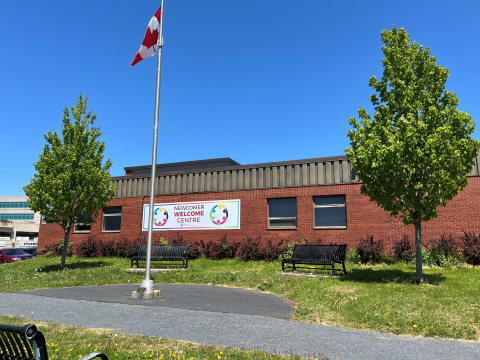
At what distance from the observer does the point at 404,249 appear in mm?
15594

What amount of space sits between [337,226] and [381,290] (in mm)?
8850

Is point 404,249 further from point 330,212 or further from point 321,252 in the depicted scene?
point 321,252

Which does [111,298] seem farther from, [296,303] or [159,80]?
[159,80]

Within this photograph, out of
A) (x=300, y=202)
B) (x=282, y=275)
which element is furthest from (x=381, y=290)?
(x=300, y=202)

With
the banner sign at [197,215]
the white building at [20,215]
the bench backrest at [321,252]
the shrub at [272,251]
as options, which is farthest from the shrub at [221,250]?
the white building at [20,215]

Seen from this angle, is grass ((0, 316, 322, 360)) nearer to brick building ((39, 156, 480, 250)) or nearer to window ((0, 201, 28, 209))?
brick building ((39, 156, 480, 250))

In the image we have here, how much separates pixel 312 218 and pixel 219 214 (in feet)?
16.7

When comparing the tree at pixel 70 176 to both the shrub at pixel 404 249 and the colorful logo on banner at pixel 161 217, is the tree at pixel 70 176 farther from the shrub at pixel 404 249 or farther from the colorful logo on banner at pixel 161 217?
the shrub at pixel 404 249

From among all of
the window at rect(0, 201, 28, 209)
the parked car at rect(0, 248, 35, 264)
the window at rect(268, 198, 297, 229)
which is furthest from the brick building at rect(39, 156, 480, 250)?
the window at rect(0, 201, 28, 209)

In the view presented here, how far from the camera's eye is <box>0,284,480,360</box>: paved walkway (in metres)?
5.31

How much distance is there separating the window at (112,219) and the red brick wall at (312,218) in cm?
67

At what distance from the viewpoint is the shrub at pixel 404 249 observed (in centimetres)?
1530

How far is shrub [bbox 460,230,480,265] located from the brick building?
0.85 m

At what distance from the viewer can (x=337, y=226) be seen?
58.3 ft
